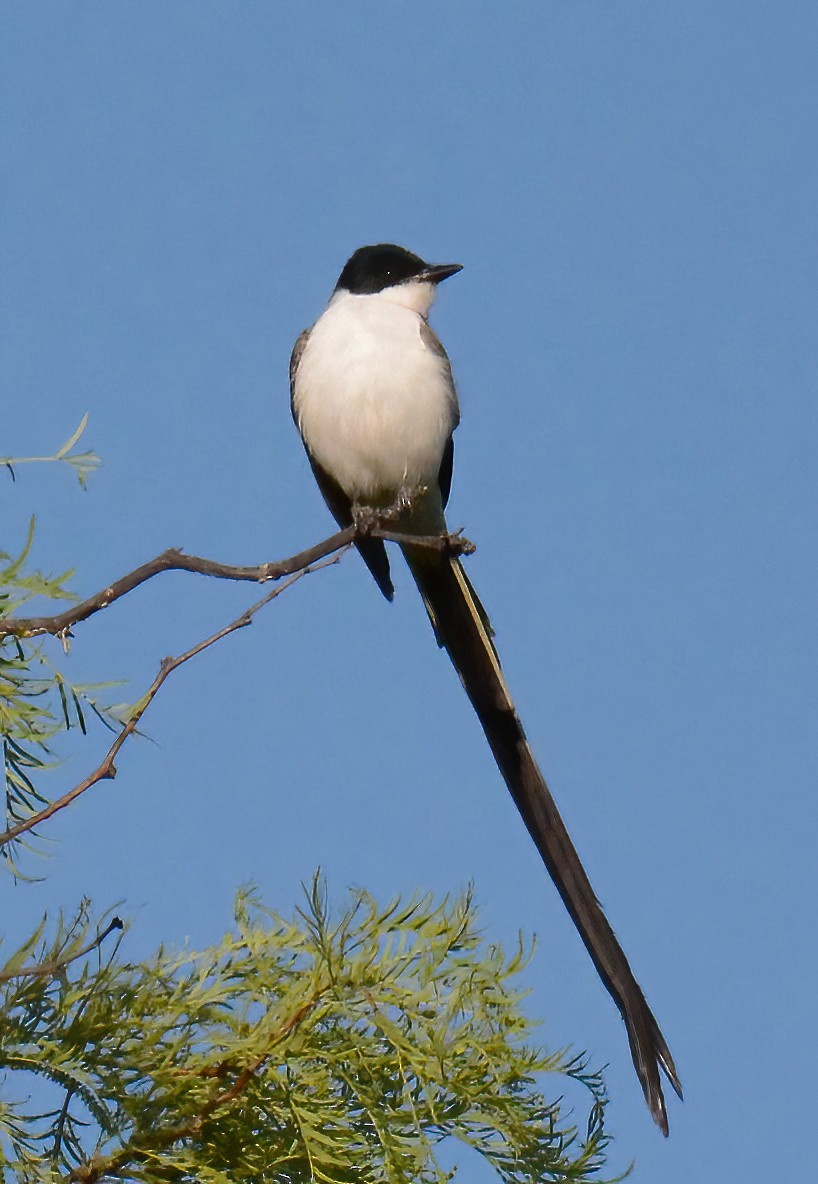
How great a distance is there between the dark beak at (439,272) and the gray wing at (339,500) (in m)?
0.37

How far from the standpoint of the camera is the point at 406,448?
336cm

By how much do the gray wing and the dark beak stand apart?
368 millimetres

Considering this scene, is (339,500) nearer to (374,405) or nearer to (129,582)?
(374,405)

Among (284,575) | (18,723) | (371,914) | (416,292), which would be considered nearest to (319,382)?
(416,292)

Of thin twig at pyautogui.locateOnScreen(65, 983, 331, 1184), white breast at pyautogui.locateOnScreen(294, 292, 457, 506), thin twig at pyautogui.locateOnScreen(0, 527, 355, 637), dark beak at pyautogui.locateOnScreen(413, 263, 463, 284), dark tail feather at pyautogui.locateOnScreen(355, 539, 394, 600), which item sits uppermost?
dark beak at pyautogui.locateOnScreen(413, 263, 463, 284)

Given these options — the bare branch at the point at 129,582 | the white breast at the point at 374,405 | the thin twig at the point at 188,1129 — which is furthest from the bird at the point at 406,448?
the thin twig at the point at 188,1129

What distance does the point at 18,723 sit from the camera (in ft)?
6.33

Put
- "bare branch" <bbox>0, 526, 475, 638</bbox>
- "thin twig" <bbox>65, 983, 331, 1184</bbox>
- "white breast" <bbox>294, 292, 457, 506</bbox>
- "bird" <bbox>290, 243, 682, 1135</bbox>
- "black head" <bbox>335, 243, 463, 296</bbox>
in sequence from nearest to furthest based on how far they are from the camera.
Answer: "thin twig" <bbox>65, 983, 331, 1184</bbox> < "bare branch" <bbox>0, 526, 475, 638</bbox> < "bird" <bbox>290, 243, 682, 1135</bbox> < "white breast" <bbox>294, 292, 457, 506</bbox> < "black head" <bbox>335, 243, 463, 296</bbox>

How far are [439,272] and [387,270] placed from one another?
14cm

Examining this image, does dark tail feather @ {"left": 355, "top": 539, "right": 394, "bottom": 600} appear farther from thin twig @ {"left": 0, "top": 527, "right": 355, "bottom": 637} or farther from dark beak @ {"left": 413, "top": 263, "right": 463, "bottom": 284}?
thin twig @ {"left": 0, "top": 527, "right": 355, "bottom": 637}

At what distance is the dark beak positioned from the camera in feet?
12.6

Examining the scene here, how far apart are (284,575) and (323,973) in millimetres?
637

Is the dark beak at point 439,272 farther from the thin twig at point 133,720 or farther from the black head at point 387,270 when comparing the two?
the thin twig at point 133,720

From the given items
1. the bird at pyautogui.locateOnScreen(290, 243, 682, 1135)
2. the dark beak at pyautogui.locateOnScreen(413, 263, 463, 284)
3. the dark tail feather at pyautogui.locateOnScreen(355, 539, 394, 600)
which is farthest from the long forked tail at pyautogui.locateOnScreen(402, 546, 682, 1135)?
the dark beak at pyautogui.locateOnScreen(413, 263, 463, 284)
